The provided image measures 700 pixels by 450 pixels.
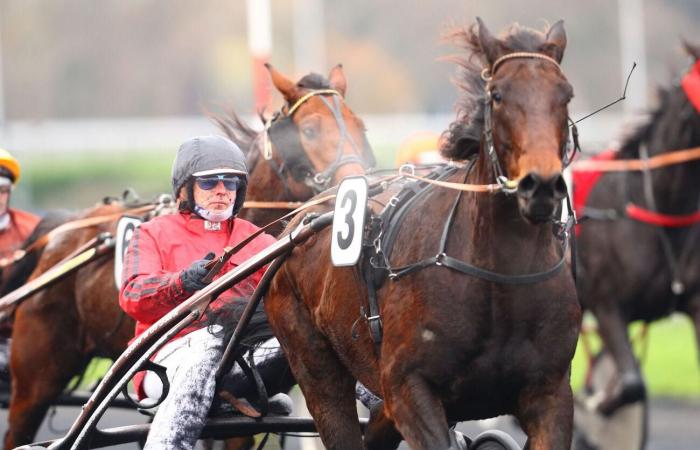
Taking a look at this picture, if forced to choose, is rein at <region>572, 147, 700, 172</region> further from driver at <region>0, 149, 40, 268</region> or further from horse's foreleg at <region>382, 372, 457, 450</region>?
horse's foreleg at <region>382, 372, 457, 450</region>

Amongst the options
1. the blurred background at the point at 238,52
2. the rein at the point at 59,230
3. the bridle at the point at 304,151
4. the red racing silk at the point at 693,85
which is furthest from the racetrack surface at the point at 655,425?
the blurred background at the point at 238,52

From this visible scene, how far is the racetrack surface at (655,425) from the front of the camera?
8.96 m

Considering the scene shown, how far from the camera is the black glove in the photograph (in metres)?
4.93

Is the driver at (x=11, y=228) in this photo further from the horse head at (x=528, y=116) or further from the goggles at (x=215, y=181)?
the horse head at (x=528, y=116)

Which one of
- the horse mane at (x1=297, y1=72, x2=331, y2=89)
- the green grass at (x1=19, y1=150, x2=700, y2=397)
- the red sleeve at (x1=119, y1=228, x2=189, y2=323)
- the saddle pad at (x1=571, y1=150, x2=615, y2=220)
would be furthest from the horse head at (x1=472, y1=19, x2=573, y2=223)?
the green grass at (x1=19, y1=150, x2=700, y2=397)

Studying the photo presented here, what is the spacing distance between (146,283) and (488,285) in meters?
1.44

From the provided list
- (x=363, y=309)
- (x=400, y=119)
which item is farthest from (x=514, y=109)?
(x=400, y=119)

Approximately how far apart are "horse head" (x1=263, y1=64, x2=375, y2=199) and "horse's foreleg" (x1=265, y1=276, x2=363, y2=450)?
1.10 m

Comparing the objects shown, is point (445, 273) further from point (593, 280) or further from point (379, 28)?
point (379, 28)

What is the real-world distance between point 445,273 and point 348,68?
1108 inches

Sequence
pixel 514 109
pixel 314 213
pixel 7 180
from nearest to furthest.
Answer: pixel 514 109
pixel 314 213
pixel 7 180

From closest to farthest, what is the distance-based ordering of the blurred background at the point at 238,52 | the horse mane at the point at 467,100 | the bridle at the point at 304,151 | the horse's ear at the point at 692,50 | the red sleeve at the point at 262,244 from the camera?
1. the horse mane at the point at 467,100
2. the red sleeve at the point at 262,244
3. the bridle at the point at 304,151
4. the horse's ear at the point at 692,50
5. the blurred background at the point at 238,52

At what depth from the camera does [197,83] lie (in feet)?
107

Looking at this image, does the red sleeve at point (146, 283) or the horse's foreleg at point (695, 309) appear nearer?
the red sleeve at point (146, 283)
